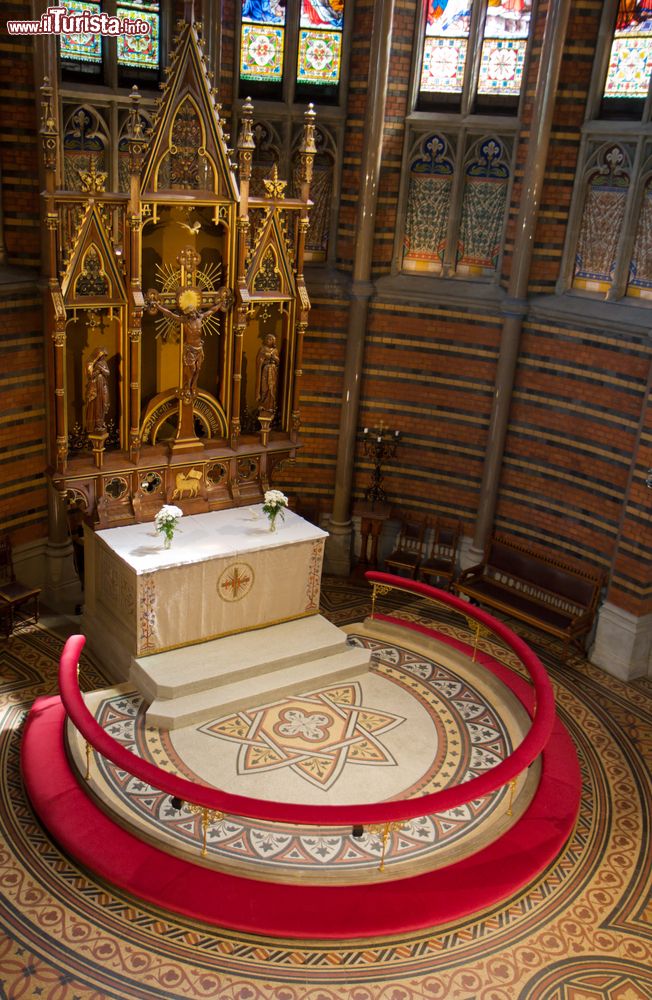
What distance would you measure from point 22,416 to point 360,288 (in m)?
5.09

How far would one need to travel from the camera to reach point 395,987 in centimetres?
728

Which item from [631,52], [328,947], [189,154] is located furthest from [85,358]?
[631,52]

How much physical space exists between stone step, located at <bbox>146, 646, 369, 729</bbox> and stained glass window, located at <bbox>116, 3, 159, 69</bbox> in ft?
26.6

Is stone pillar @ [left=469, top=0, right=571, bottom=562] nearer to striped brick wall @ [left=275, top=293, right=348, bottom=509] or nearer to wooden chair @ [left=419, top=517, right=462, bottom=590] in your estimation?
wooden chair @ [left=419, top=517, right=462, bottom=590]

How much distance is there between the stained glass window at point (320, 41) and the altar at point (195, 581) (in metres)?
6.30

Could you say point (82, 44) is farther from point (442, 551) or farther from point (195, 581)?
point (442, 551)

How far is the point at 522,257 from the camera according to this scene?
12633 mm

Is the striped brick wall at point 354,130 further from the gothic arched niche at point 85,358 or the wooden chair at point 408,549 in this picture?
the gothic arched niche at point 85,358

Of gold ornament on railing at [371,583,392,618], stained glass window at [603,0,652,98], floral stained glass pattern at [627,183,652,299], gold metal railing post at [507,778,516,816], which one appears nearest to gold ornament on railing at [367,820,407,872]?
gold metal railing post at [507,778,516,816]

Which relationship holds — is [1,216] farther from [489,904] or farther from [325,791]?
[489,904]

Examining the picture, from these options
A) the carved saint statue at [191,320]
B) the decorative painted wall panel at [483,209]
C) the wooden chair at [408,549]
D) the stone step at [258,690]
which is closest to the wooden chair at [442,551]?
the wooden chair at [408,549]

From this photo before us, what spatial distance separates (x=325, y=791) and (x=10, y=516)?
589 centimetres

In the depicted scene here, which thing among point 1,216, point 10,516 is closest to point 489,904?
point 10,516

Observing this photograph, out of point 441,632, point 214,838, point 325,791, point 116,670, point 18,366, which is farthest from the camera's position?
point 441,632
